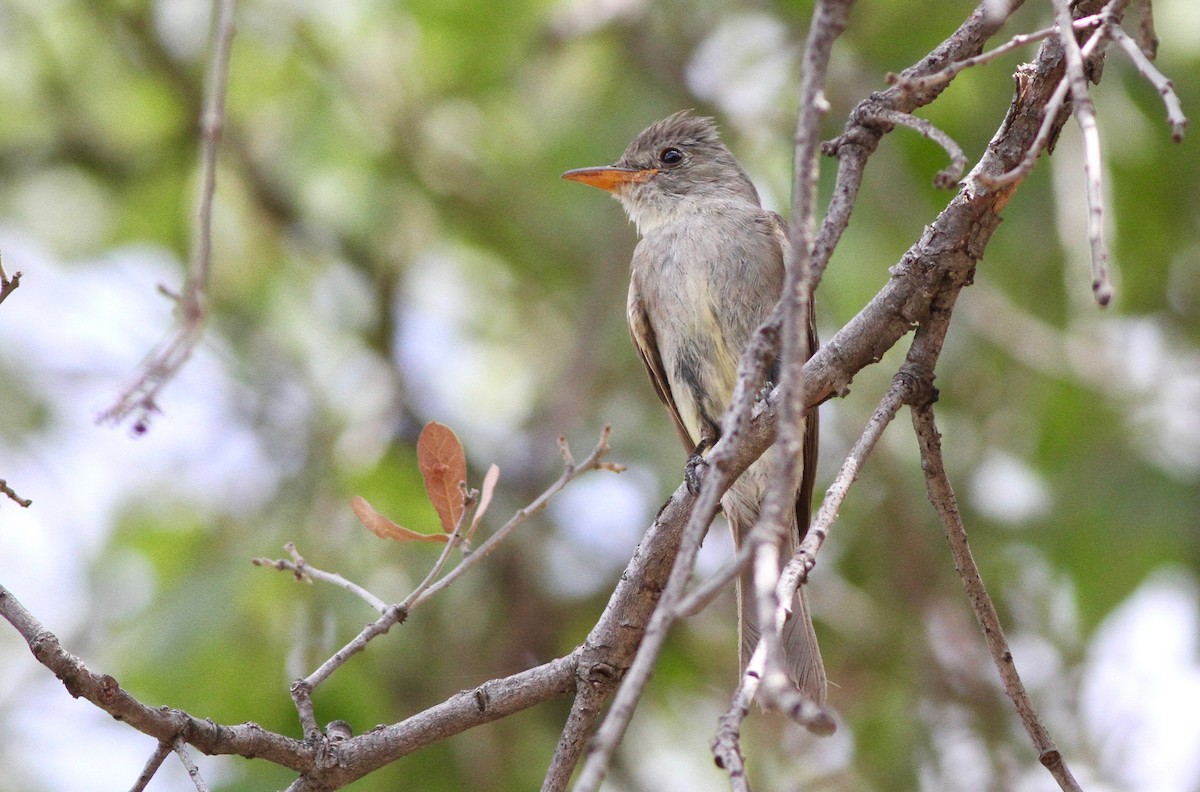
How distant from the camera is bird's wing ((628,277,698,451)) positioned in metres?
4.71

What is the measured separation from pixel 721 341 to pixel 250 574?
5.39ft

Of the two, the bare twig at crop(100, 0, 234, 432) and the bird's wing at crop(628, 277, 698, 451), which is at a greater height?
the bird's wing at crop(628, 277, 698, 451)

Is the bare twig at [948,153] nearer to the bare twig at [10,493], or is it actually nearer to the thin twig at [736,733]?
the thin twig at [736,733]

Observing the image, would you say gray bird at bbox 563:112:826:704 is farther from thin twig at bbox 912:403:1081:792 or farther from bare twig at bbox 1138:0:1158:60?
bare twig at bbox 1138:0:1158:60

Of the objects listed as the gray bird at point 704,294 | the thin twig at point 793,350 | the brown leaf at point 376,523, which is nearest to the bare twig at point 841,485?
the thin twig at point 793,350

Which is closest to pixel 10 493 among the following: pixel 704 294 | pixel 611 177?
pixel 704 294

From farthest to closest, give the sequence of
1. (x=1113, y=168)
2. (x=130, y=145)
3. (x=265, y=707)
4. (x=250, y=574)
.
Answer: (x=130, y=145), (x=1113, y=168), (x=250, y=574), (x=265, y=707)

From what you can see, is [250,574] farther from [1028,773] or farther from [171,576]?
[1028,773]

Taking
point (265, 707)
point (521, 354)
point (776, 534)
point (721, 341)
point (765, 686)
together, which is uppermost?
point (521, 354)

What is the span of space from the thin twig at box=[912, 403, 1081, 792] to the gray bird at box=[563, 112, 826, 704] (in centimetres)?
165

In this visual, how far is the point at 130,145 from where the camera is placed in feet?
19.6

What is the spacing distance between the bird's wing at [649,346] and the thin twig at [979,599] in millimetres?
2210

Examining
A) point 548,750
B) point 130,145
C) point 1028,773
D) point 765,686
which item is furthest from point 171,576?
point 765,686

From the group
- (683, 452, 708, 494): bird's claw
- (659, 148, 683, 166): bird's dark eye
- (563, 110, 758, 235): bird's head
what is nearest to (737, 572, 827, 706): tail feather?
(683, 452, 708, 494): bird's claw
